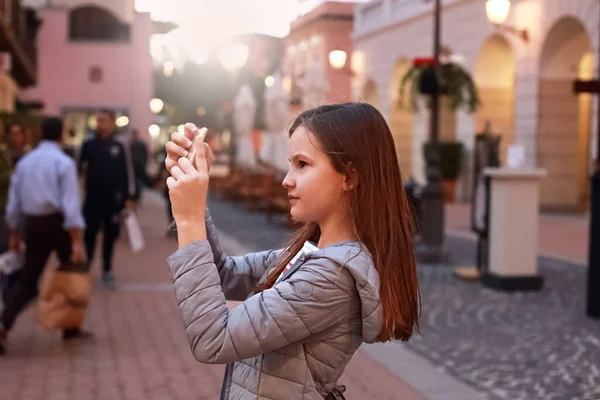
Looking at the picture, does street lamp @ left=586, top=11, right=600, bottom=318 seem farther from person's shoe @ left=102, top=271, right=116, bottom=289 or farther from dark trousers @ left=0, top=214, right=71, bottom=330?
person's shoe @ left=102, top=271, right=116, bottom=289

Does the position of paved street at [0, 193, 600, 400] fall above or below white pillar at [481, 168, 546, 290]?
below

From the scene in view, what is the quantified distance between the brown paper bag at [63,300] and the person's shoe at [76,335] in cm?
16

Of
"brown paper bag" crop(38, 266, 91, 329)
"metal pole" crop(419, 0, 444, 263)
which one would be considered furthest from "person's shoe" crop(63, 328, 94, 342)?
"metal pole" crop(419, 0, 444, 263)

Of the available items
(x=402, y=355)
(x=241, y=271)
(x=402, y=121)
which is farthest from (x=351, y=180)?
(x=402, y=121)

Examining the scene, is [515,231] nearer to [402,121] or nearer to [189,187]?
[189,187]

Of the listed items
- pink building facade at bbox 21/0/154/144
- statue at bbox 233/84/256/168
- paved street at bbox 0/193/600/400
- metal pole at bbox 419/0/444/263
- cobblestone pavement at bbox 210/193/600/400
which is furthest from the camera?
pink building facade at bbox 21/0/154/144

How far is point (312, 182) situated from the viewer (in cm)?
207

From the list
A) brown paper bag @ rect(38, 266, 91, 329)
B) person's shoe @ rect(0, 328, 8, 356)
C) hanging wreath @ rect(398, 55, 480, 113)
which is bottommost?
person's shoe @ rect(0, 328, 8, 356)

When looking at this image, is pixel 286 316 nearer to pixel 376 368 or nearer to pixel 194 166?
pixel 194 166

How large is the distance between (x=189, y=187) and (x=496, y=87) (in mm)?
24757

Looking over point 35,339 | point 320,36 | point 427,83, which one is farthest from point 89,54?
point 35,339

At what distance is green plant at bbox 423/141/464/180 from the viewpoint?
84.6 feet

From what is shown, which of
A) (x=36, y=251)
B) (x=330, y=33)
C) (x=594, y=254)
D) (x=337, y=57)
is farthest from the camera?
(x=330, y=33)

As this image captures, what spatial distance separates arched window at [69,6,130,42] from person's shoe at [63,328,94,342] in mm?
36629
